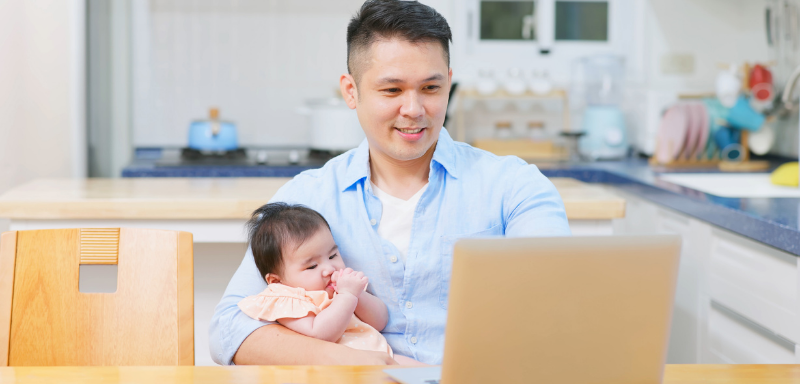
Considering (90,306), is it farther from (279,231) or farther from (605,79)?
(605,79)

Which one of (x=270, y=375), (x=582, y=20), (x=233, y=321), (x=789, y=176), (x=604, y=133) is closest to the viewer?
(x=270, y=375)

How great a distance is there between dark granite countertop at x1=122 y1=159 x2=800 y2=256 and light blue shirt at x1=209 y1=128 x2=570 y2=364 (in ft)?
1.74

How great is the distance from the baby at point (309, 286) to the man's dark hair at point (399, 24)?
1.11 feet

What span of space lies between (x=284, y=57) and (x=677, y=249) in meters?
2.83

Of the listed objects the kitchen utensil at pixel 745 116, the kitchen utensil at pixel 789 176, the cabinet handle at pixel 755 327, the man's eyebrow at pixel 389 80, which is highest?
the man's eyebrow at pixel 389 80

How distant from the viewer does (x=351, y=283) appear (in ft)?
4.22

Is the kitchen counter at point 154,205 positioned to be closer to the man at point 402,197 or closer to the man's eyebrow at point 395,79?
Answer: the man at point 402,197

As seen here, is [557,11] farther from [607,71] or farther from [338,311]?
[338,311]

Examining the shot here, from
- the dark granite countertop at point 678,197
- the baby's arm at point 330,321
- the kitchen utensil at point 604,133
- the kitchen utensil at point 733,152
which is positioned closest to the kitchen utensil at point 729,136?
the kitchen utensil at point 733,152

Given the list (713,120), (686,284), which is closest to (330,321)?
(686,284)

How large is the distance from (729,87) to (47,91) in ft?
8.02

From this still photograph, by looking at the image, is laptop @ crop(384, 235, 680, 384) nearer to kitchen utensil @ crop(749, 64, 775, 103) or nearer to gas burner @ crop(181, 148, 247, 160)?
kitchen utensil @ crop(749, 64, 775, 103)

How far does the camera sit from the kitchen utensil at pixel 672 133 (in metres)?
2.85

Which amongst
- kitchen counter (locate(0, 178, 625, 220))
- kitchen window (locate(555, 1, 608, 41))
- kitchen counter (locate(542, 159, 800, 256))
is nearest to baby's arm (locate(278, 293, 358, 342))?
kitchen counter (locate(0, 178, 625, 220))
